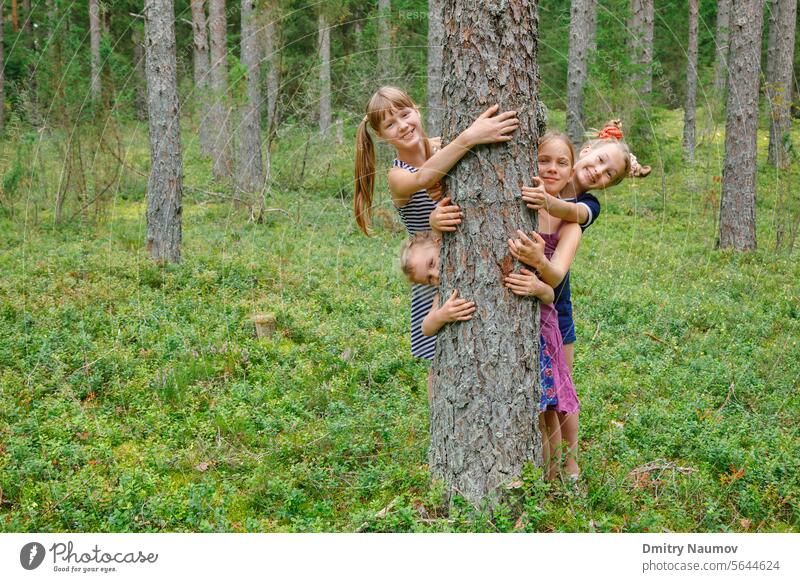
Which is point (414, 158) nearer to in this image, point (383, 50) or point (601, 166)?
point (601, 166)

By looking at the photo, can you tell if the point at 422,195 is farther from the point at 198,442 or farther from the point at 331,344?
the point at 331,344

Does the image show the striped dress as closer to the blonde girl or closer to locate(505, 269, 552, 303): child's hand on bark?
the blonde girl

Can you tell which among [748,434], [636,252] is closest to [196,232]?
[636,252]

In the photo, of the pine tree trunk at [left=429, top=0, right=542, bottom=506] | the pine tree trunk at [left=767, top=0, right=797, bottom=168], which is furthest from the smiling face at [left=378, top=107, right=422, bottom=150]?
the pine tree trunk at [left=767, top=0, right=797, bottom=168]

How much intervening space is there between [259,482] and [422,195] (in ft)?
5.52

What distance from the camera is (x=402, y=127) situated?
3.34m

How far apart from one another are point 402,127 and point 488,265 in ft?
2.84

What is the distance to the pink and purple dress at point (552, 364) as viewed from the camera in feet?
10.8

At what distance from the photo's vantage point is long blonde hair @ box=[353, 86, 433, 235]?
3320 mm

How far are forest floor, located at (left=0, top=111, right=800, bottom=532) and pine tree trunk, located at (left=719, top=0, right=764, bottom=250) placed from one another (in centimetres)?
94

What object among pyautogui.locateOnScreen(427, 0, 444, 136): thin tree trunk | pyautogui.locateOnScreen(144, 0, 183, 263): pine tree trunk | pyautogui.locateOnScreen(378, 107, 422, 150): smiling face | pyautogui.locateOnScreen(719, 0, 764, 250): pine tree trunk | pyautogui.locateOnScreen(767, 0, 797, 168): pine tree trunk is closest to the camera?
pyautogui.locateOnScreen(378, 107, 422, 150): smiling face

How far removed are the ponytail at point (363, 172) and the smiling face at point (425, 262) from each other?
32cm

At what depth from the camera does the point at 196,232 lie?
32.9 feet

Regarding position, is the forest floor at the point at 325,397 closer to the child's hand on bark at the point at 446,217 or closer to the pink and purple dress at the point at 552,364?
the pink and purple dress at the point at 552,364
